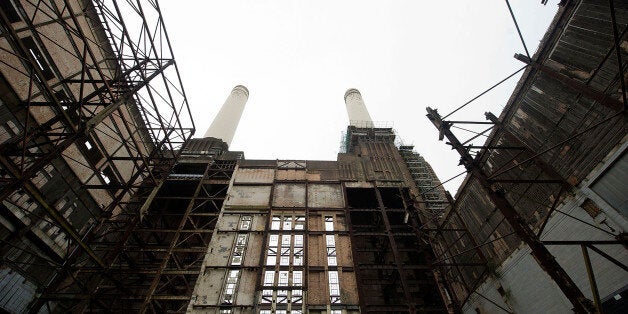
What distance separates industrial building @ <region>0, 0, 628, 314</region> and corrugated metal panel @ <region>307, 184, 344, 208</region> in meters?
0.11

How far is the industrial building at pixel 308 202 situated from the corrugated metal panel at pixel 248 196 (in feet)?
0.35

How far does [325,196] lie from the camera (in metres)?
17.5

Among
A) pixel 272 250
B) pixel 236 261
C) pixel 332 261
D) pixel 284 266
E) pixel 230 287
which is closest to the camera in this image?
pixel 230 287

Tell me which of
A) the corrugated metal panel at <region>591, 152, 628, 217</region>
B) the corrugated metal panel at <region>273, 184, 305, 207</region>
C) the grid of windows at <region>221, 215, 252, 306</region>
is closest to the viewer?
the corrugated metal panel at <region>591, 152, 628, 217</region>

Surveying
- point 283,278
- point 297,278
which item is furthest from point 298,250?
point 283,278

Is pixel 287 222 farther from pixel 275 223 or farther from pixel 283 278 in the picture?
pixel 283 278

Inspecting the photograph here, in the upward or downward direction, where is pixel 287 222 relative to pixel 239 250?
upward

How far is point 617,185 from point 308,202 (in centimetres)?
1239

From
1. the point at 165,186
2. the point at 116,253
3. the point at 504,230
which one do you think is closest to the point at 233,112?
the point at 165,186

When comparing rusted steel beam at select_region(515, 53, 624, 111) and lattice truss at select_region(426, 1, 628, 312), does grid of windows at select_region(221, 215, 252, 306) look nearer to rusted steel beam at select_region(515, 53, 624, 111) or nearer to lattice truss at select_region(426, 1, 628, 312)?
lattice truss at select_region(426, 1, 628, 312)

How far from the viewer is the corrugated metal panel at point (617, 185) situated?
26.0ft

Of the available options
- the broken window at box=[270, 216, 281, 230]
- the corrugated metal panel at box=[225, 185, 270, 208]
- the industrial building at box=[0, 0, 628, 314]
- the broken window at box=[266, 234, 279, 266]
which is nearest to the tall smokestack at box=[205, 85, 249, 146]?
the industrial building at box=[0, 0, 628, 314]

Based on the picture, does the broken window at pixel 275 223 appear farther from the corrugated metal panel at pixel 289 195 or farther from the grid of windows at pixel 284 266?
the corrugated metal panel at pixel 289 195

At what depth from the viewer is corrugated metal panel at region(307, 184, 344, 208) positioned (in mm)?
16922
